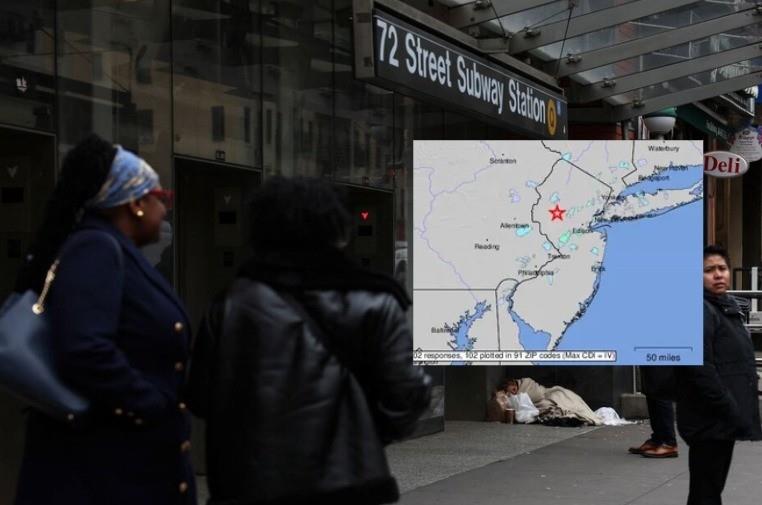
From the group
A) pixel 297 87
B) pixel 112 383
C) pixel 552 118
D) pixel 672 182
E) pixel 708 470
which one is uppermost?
pixel 297 87

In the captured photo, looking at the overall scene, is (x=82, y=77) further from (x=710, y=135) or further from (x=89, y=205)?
(x=710, y=135)

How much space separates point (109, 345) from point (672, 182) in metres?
4.14

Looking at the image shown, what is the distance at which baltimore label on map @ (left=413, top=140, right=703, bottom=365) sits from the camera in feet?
22.5

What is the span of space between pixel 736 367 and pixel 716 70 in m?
7.91

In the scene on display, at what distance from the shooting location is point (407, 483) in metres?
9.81

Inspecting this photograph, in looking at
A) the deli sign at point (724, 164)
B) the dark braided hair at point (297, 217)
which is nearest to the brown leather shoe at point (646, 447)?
the dark braided hair at point (297, 217)

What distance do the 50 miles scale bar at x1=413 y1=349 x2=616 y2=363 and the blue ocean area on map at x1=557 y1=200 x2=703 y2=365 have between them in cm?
3

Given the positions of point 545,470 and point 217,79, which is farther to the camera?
point 545,470

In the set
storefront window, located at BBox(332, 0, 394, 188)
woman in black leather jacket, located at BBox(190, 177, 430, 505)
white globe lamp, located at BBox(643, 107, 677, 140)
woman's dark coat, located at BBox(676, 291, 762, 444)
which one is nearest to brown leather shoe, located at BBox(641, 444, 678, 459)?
storefront window, located at BBox(332, 0, 394, 188)

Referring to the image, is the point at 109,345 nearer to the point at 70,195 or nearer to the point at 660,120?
the point at 70,195

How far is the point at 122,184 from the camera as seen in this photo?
3.62 meters

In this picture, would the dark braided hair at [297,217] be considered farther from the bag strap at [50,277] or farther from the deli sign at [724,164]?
the deli sign at [724,164]

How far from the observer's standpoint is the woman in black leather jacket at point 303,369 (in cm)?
342

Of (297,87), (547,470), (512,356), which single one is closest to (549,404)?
(547,470)
